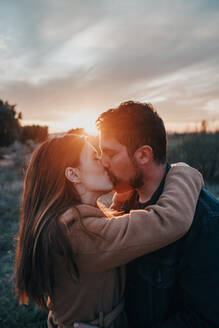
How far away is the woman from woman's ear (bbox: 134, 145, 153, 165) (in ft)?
1.02

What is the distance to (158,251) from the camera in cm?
171

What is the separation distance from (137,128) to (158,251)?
943 mm

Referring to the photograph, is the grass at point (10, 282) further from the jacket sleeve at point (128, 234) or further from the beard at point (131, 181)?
the jacket sleeve at point (128, 234)

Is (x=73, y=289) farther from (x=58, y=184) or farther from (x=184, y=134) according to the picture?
(x=184, y=134)

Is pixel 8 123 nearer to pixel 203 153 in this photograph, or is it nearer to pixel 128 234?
pixel 203 153

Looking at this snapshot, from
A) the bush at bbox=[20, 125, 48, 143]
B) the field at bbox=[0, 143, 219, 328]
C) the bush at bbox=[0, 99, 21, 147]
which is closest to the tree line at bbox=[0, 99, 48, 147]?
the bush at bbox=[0, 99, 21, 147]

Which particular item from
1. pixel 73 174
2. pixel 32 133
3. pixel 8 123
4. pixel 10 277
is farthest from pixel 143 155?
pixel 32 133

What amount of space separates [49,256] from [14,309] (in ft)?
8.42

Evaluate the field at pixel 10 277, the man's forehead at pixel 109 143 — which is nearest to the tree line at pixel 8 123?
the field at pixel 10 277

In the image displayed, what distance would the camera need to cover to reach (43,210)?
1606 mm

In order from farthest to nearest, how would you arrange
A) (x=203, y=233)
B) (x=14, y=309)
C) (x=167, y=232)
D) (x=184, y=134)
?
1. (x=184, y=134)
2. (x=14, y=309)
3. (x=203, y=233)
4. (x=167, y=232)

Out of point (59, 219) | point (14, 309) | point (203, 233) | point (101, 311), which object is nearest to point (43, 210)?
point (59, 219)

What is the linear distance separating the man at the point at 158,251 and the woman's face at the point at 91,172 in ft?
1.17

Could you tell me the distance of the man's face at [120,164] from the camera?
2.13 metres
